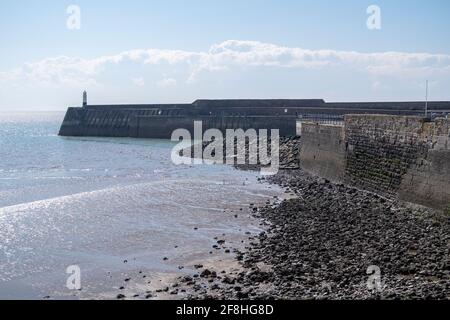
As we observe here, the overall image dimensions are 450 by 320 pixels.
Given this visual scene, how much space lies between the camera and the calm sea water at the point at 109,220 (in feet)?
40.6

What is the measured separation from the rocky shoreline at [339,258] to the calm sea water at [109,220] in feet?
4.09

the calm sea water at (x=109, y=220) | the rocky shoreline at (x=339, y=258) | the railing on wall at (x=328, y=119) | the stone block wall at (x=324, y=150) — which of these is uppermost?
the railing on wall at (x=328, y=119)

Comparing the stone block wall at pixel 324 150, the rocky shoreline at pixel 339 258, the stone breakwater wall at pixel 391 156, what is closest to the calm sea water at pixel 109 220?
the rocky shoreline at pixel 339 258

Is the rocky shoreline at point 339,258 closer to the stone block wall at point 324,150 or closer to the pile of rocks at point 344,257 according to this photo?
the pile of rocks at point 344,257

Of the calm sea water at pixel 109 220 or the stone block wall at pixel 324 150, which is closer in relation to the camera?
the calm sea water at pixel 109 220

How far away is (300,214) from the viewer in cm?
1706

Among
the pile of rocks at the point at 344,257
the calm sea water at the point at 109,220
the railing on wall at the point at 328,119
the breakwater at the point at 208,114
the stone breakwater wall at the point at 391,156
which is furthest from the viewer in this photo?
the breakwater at the point at 208,114

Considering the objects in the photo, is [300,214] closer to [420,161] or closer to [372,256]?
[420,161]

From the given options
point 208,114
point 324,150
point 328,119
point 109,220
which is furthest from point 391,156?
point 208,114

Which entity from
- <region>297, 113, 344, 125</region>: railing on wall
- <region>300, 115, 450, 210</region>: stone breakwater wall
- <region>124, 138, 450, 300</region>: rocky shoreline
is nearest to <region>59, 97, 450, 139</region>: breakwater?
<region>297, 113, 344, 125</region>: railing on wall

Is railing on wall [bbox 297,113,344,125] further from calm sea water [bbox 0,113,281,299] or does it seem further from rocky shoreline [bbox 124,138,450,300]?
rocky shoreline [bbox 124,138,450,300]

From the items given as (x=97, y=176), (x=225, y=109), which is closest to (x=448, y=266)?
(x=97, y=176)

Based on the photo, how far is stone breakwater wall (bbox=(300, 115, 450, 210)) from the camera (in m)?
14.9

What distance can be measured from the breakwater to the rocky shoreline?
2324 cm
